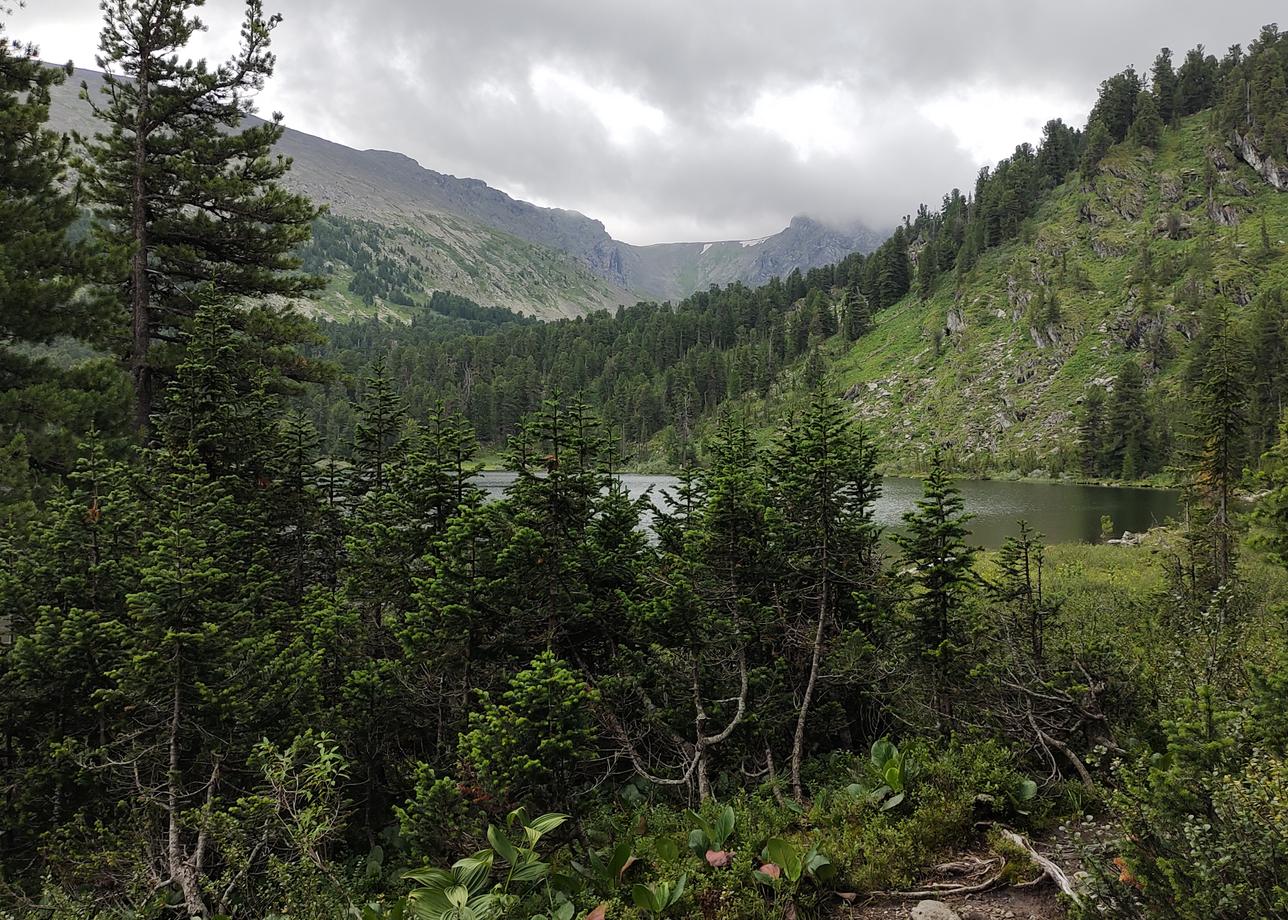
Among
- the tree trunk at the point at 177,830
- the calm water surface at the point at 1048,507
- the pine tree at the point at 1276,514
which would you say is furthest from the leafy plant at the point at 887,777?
the calm water surface at the point at 1048,507

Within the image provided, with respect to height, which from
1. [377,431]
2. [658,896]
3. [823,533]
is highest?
[377,431]

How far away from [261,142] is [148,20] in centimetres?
392


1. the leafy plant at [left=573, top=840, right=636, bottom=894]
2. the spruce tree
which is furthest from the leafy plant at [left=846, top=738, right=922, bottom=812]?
the spruce tree

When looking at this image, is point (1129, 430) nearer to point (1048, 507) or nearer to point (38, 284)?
point (1048, 507)

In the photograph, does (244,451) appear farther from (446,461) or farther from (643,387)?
(643,387)

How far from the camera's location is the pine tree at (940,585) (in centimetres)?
1009

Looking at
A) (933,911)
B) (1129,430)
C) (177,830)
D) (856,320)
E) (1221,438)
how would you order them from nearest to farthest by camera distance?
(933,911), (177,830), (1221,438), (1129,430), (856,320)

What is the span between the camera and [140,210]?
18.0 meters

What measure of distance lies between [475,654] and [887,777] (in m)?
7.15

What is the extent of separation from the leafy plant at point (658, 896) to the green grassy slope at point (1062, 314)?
324 ft

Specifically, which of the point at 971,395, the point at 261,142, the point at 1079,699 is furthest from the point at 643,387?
the point at 1079,699

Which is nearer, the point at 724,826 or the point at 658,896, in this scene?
the point at 658,896

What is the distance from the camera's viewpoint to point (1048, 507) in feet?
207

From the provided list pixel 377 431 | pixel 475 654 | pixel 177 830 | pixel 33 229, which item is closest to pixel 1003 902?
pixel 475 654
